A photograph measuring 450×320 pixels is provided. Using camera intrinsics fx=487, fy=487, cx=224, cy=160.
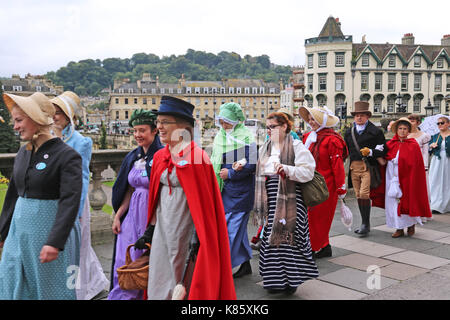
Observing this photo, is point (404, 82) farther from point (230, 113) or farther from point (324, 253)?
point (230, 113)

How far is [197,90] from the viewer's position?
377ft

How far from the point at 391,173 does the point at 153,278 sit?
5.46m

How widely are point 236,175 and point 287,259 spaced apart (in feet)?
4.19

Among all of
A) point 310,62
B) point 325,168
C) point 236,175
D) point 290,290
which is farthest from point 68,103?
point 310,62

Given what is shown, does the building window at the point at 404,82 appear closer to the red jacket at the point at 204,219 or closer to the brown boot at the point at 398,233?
the brown boot at the point at 398,233

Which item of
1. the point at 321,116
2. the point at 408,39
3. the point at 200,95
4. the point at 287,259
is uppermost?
the point at 408,39

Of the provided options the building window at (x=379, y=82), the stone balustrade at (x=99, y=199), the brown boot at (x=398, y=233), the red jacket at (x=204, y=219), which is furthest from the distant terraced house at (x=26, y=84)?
the red jacket at (x=204, y=219)

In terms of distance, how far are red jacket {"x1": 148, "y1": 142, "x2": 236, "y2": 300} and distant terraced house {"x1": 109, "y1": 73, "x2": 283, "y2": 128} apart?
106122 millimetres

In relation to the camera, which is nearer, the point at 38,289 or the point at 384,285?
the point at 38,289

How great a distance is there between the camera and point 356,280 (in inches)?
223

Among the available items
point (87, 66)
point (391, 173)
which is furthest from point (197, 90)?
point (391, 173)

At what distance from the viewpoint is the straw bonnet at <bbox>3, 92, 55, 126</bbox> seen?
3.61 metres

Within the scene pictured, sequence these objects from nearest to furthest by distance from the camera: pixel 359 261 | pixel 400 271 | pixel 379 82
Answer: pixel 400 271 < pixel 359 261 < pixel 379 82

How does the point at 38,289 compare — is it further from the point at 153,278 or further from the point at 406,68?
the point at 406,68
